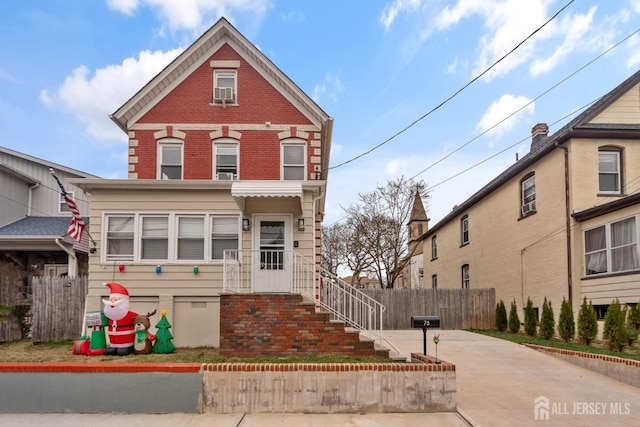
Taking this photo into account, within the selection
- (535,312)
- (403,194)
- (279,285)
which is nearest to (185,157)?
(279,285)

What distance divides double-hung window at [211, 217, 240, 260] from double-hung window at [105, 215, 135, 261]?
6.59 ft

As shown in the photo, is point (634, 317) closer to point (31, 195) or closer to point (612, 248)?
point (612, 248)

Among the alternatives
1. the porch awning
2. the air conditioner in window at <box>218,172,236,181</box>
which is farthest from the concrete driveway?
the air conditioner in window at <box>218,172,236,181</box>

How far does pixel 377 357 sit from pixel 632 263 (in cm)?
793

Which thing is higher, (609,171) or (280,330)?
(609,171)

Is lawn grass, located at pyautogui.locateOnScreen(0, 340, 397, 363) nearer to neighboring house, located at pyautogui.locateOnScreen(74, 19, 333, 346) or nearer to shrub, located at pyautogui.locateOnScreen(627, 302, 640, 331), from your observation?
neighboring house, located at pyautogui.locateOnScreen(74, 19, 333, 346)

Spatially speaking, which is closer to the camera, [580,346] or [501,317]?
[580,346]

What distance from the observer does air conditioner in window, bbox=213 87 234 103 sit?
1395 centimetres

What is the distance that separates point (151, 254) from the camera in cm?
1212

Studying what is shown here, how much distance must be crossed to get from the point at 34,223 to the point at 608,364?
18.9 metres

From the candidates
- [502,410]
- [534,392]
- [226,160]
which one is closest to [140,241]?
[226,160]

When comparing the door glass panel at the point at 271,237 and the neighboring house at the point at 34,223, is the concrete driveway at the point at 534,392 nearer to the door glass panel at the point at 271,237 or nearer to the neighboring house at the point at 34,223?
the door glass panel at the point at 271,237

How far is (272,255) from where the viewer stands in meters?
11.5

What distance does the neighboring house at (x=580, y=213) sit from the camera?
12992 mm
